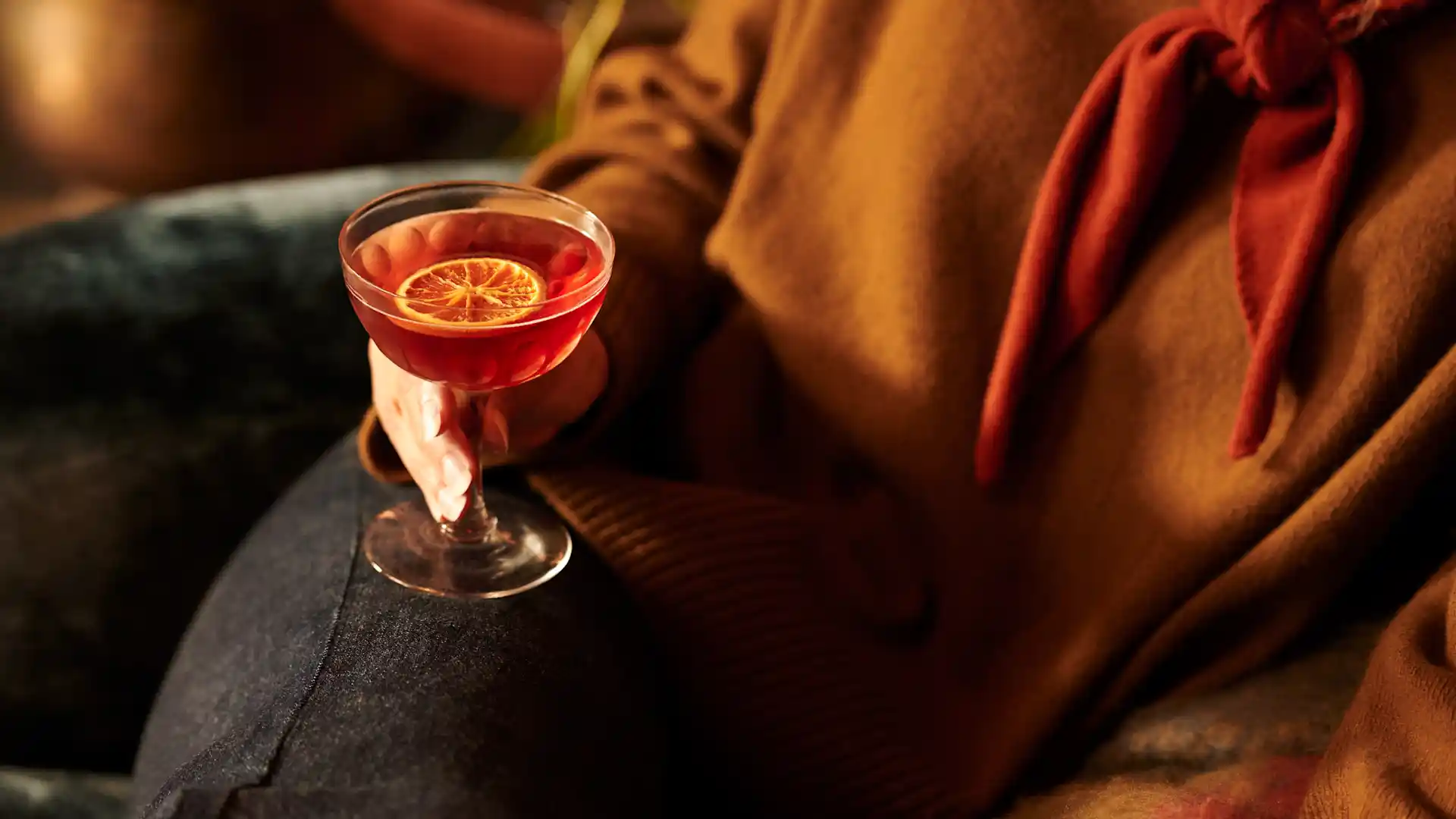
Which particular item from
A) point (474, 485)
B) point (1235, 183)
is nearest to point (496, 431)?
point (474, 485)

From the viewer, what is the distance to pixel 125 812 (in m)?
0.87

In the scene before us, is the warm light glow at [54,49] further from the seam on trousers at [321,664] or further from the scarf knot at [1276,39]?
the scarf knot at [1276,39]

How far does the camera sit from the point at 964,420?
89cm

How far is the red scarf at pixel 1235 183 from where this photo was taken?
0.73 metres

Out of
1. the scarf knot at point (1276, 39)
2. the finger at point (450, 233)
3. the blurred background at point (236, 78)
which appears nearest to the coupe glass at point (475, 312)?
the finger at point (450, 233)

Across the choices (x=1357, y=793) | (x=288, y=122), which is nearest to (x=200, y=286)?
(x=1357, y=793)

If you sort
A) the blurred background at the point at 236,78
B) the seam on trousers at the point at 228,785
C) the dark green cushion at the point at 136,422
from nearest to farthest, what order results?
the seam on trousers at the point at 228,785, the dark green cushion at the point at 136,422, the blurred background at the point at 236,78

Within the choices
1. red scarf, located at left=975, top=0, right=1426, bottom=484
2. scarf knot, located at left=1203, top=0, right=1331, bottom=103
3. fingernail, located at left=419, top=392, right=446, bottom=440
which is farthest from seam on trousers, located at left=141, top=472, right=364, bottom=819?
scarf knot, located at left=1203, top=0, right=1331, bottom=103

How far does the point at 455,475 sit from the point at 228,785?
0.23 meters

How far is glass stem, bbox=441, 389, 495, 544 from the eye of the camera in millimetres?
761

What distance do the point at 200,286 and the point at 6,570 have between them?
11.1 inches

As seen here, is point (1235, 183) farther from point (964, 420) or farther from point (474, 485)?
point (474, 485)

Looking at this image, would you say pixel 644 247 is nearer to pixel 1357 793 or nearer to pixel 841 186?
pixel 841 186

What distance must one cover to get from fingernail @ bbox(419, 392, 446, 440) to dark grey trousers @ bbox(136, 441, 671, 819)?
98 millimetres
